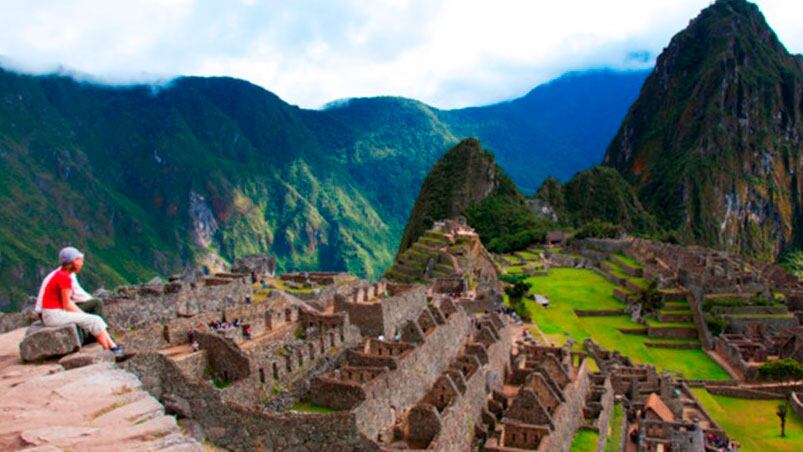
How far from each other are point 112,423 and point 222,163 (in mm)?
97847

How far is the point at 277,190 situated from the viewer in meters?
102

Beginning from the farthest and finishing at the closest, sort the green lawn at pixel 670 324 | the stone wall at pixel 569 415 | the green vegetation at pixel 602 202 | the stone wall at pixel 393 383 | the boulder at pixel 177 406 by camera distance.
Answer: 1. the green vegetation at pixel 602 202
2. the green lawn at pixel 670 324
3. the stone wall at pixel 569 415
4. the stone wall at pixel 393 383
5. the boulder at pixel 177 406

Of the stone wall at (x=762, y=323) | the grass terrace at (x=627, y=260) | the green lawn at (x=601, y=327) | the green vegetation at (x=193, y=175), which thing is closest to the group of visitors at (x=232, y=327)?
the green lawn at (x=601, y=327)

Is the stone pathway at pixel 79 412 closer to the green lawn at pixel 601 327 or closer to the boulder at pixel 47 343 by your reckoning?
the boulder at pixel 47 343

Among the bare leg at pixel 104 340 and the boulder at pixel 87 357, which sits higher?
the bare leg at pixel 104 340

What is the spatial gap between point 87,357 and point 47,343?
0.52 meters

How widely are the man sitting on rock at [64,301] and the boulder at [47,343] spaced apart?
145mm

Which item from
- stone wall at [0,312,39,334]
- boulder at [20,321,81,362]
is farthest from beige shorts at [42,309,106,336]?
stone wall at [0,312,39,334]

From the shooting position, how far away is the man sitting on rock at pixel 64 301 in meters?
8.41

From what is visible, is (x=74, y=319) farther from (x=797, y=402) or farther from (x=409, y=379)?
(x=797, y=402)

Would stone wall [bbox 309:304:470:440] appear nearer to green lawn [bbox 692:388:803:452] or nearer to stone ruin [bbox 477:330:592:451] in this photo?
stone ruin [bbox 477:330:592:451]

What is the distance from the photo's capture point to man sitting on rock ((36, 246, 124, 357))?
841 centimetres

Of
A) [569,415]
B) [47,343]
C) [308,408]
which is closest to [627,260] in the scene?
[569,415]

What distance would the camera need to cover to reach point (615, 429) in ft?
81.3
